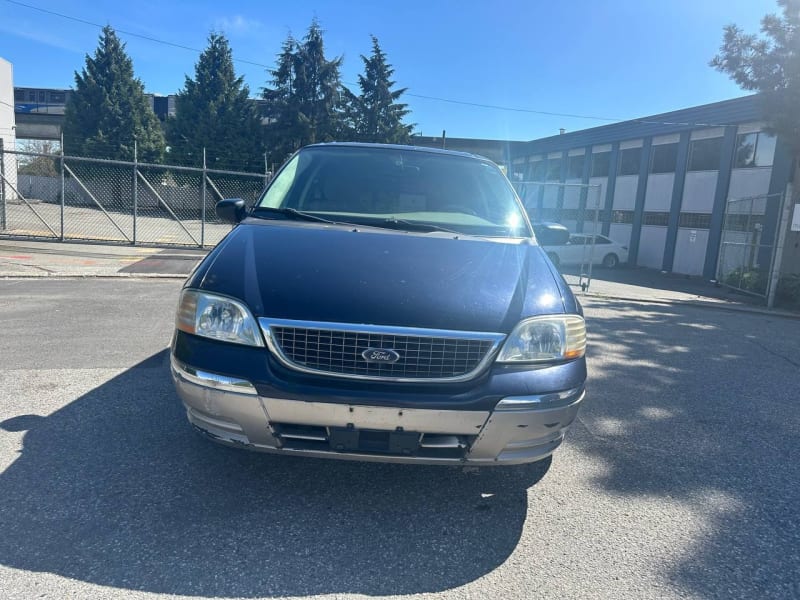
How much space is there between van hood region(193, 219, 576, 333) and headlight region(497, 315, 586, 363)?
5 centimetres

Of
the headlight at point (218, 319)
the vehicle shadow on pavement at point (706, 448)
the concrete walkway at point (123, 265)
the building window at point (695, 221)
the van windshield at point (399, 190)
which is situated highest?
the building window at point (695, 221)

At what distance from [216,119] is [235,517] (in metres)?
40.5

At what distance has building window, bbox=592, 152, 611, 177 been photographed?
26438mm

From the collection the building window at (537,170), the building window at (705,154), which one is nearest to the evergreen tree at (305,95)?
the building window at (537,170)

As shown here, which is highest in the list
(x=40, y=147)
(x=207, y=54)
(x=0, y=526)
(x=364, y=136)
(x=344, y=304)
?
(x=207, y=54)

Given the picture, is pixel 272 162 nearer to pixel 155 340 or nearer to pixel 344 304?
pixel 155 340

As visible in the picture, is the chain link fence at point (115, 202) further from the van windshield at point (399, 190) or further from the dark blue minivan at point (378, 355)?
the dark blue minivan at point (378, 355)

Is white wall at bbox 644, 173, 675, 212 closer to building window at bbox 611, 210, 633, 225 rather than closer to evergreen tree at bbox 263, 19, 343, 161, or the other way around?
building window at bbox 611, 210, 633, 225

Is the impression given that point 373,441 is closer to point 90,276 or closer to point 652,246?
point 90,276

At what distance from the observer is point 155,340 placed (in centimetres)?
571

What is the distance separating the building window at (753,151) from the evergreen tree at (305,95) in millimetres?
26270

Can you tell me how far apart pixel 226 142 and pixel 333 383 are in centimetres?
4008

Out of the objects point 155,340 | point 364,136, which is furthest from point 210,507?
point 364,136

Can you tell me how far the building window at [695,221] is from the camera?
20523mm
